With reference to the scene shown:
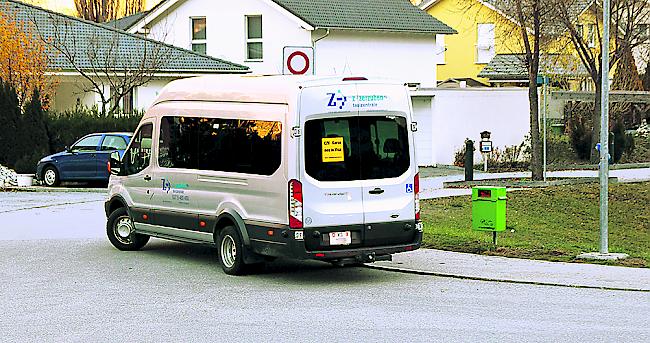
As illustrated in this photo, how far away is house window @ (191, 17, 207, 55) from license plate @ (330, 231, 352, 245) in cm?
3257

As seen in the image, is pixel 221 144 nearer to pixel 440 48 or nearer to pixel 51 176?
pixel 51 176

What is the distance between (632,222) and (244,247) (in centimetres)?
1277

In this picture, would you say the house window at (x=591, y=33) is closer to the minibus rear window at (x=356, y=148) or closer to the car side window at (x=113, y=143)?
the car side window at (x=113, y=143)

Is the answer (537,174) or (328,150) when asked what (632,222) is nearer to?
(537,174)

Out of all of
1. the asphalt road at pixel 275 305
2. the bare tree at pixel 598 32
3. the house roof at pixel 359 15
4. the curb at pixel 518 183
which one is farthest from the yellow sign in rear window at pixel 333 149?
the house roof at pixel 359 15

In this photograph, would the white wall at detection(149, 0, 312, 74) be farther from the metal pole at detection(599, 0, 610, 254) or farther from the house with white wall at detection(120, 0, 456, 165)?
the metal pole at detection(599, 0, 610, 254)

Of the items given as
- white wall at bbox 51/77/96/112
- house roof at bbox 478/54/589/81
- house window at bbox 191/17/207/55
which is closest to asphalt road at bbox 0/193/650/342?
white wall at bbox 51/77/96/112

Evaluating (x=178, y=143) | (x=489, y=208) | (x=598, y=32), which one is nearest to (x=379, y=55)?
(x=598, y=32)

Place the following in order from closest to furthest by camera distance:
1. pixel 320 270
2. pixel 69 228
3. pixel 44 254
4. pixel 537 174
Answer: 1. pixel 320 270
2. pixel 44 254
3. pixel 69 228
4. pixel 537 174

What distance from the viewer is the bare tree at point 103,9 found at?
2731 inches

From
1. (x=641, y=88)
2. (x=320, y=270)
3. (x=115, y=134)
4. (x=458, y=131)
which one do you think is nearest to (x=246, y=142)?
(x=320, y=270)

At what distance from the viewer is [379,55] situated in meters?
45.8

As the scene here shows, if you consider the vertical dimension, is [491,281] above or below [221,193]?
below

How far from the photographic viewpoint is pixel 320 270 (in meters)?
15.6
